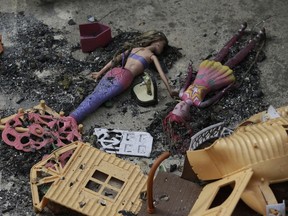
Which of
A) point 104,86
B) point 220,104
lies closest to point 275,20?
point 220,104

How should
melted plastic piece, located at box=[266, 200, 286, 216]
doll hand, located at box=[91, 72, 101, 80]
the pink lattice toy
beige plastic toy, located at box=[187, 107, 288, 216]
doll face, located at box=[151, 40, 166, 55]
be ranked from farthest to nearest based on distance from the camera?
doll face, located at box=[151, 40, 166, 55]
doll hand, located at box=[91, 72, 101, 80]
the pink lattice toy
beige plastic toy, located at box=[187, 107, 288, 216]
melted plastic piece, located at box=[266, 200, 286, 216]

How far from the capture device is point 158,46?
15.7 feet

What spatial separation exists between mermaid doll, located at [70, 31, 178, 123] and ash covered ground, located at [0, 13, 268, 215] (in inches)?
5.0

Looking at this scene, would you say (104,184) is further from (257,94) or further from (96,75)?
(257,94)

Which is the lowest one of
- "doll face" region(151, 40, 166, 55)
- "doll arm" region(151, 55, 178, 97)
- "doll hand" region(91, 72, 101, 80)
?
"doll hand" region(91, 72, 101, 80)

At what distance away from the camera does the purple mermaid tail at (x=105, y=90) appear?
433 centimetres

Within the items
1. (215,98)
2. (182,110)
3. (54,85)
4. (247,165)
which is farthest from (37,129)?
(247,165)

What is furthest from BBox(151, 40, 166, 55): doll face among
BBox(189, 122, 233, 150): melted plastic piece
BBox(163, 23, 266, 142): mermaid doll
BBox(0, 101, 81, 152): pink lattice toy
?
BBox(189, 122, 233, 150): melted plastic piece

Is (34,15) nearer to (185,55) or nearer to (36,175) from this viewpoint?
(185,55)

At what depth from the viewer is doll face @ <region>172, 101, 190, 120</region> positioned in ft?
13.9

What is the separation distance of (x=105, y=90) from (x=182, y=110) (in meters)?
0.60

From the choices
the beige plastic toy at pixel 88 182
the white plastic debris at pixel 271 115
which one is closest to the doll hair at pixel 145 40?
the beige plastic toy at pixel 88 182

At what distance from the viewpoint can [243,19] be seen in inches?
207

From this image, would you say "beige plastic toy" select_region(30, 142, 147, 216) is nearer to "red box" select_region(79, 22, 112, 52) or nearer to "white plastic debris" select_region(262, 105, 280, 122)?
"white plastic debris" select_region(262, 105, 280, 122)
